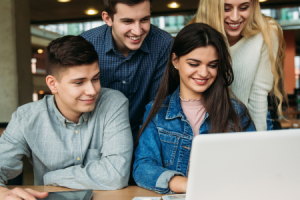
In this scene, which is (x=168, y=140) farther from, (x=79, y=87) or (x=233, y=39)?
(x=233, y=39)

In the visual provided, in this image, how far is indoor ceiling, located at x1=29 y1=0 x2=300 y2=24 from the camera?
17.9ft

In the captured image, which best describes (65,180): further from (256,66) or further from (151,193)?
(256,66)

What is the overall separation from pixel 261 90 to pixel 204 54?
0.50m

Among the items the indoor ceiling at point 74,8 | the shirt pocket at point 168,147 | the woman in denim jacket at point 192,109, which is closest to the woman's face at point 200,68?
the woman in denim jacket at point 192,109

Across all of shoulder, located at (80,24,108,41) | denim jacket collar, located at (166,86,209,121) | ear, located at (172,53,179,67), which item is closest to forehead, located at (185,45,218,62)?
ear, located at (172,53,179,67)

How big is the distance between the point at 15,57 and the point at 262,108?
339 centimetres

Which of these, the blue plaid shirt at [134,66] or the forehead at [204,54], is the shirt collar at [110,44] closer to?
the blue plaid shirt at [134,66]

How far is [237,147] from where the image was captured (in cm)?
62

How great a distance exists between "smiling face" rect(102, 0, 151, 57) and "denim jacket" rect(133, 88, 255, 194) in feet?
1.34

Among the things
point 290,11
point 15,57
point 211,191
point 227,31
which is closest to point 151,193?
point 211,191

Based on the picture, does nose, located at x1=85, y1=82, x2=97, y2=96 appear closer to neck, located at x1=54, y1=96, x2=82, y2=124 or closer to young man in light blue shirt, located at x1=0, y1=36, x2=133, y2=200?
young man in light blue shirt, located at x1=0, y1=36, x2=133, y2=200

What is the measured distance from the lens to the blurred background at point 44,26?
12.8 feet

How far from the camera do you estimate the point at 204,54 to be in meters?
1.40

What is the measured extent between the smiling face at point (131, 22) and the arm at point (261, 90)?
0.69 meters
